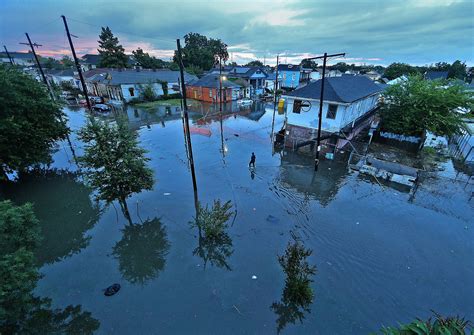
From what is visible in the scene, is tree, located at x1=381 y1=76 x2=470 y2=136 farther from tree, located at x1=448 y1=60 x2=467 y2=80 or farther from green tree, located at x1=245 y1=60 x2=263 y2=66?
green tree, located at x1=245 y1=60 x2=263 y2=66

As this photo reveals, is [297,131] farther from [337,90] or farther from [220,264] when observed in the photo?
[220,264]

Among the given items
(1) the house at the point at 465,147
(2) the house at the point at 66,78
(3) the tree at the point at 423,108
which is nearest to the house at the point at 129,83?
(2) the house at the point at 66,78

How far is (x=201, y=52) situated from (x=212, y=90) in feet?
148

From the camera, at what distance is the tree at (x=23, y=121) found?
1252 cm

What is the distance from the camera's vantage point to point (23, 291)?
6.04 m

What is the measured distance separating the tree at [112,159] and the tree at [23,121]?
6.36m

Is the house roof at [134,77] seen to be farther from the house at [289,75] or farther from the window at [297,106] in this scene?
the window at [297,106]

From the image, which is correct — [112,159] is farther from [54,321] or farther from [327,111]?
[327,111]

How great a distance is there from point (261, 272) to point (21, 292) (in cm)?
758

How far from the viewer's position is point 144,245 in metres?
10.0

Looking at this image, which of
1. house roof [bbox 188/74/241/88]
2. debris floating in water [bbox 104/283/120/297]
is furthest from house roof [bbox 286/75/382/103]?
Answer: house roof [bbox 188/74/241/88]

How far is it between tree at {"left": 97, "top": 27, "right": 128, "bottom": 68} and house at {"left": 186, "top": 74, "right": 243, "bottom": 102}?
3412 centimetres

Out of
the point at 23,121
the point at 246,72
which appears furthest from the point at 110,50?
the point at 23,121

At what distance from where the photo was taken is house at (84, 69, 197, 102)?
139ft
